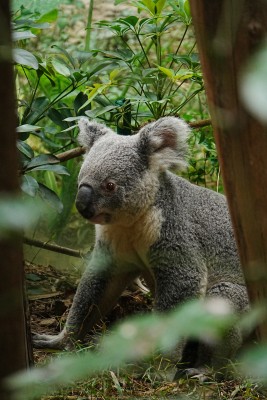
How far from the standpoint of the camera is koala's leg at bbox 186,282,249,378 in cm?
471

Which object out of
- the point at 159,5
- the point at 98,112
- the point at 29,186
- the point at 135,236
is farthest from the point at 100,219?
the point at 159,5

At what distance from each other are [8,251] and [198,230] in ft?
12.5

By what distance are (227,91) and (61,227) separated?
5052mm

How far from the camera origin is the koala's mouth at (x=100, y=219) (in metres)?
4.71

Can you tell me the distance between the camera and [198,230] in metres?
5.07

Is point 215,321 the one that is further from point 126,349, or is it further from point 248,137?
point 248,137

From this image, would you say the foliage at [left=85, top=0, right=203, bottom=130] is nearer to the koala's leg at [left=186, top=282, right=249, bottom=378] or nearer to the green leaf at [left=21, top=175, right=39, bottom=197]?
the green leaf at [left=21, top=175, right=39, bottom=197]

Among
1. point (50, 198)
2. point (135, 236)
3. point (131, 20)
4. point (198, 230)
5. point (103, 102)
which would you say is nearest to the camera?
point (135, 236)

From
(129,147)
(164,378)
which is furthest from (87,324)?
(129,147)

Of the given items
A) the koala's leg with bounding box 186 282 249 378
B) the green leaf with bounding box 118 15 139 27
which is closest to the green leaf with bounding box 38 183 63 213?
the koala's leg with bounding box 186 282 249 378

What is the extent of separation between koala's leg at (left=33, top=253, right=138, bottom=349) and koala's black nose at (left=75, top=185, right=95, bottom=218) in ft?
2.01

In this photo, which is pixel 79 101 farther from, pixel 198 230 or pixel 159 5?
pixel 198 230

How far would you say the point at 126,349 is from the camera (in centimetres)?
94

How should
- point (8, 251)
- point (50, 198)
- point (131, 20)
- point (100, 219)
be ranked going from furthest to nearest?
point (131, 20) → point (50, 198) → point (100, 219) → point (8, 251)
